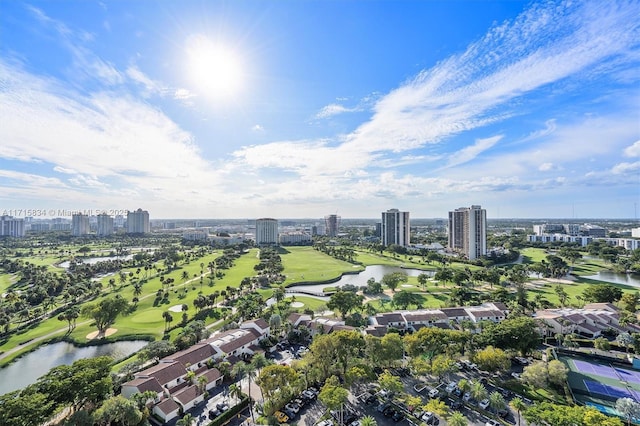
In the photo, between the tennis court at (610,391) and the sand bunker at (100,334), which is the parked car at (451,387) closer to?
the tennis court at (610,391)

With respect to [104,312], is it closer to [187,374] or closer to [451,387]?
[187,374]

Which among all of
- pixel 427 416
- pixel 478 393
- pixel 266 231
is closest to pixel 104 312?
pixel 427 416

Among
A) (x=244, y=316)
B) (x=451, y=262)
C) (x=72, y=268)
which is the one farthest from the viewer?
(x=451, y=262)

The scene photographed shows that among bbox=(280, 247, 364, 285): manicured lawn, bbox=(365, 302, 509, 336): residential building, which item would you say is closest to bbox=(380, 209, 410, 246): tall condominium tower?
bbox=(280, 247, 364, 285): manicured lawn

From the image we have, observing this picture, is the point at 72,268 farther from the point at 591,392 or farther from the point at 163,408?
the point at 591,392

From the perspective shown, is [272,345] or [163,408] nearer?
[163,408]

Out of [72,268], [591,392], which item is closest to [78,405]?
[591,392]
